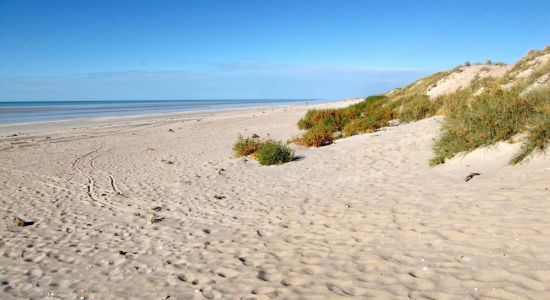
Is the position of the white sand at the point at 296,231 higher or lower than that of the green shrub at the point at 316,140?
lower

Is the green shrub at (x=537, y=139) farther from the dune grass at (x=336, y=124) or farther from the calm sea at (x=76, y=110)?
the calm sea at (x=76, y=110)

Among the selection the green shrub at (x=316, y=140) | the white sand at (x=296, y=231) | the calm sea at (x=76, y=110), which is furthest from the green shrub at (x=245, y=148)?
the calm sea at (x=76, y=110)

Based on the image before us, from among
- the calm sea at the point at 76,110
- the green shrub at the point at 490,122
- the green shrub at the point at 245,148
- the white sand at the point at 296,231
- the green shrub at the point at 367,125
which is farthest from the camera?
the calm sea at the point at 76,110

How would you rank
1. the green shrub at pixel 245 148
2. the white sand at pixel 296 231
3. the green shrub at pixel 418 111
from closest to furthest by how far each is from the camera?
the white sand at pixel 296 231
the green shrub at pixel 245 148
the green shrub at pixel 418 111

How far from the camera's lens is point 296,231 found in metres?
6.14

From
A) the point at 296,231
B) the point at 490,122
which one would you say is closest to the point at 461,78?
the point at 490,122

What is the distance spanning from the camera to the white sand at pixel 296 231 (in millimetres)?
4258

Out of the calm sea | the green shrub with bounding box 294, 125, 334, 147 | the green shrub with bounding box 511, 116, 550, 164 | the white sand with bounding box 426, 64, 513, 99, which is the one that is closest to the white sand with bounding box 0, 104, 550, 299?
the green shrub with bounding box 511, 116, 550, 164

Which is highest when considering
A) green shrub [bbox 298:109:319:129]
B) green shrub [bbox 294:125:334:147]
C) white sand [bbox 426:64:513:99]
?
white sand [bbox 426:64:513:99]

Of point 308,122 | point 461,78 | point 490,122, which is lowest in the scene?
point 308,122

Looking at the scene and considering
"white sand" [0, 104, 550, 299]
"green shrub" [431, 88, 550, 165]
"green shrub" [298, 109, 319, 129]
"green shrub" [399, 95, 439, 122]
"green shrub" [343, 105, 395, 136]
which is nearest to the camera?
"white sand" [0, 104, 550, 299]

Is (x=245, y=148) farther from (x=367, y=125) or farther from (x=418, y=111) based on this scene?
(x=418, y=111)

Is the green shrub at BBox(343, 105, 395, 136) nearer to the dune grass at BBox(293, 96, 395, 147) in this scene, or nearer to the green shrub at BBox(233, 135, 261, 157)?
the dune grass at BBox(293, 96, 395, 147)

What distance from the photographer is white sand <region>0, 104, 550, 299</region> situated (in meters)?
4.26
